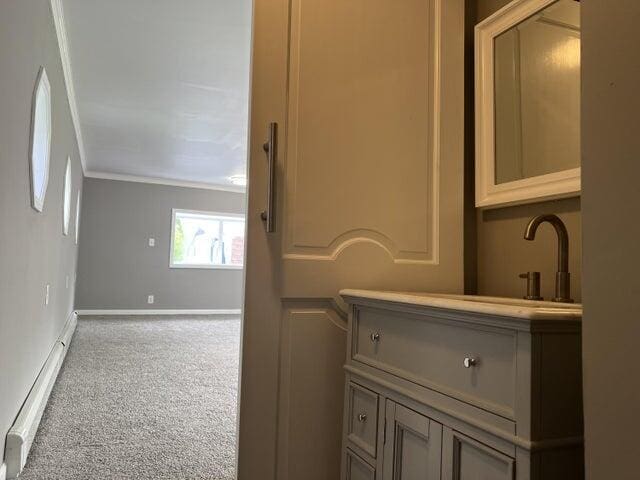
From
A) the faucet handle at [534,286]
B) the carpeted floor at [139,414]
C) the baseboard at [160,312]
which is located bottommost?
the carpeted floor at [139,414]

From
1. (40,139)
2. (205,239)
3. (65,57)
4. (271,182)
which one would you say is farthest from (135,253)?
(271,182)

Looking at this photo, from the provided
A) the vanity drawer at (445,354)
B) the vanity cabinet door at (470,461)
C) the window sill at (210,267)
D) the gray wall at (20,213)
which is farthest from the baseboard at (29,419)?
the window sill at (210,267)

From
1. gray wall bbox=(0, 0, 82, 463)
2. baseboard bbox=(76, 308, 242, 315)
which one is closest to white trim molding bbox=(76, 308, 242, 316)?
baseboard bbox=(76, 308, 242, 315)

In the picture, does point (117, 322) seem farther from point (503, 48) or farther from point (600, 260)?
point (600, 260)

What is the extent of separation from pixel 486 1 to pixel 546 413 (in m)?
1.50

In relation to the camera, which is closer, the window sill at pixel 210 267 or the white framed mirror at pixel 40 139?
the white framed mirror at pixel 40 139

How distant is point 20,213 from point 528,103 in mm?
1894

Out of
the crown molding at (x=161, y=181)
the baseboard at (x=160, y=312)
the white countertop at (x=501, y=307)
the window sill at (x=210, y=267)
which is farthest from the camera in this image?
the window sill at (x=210, y=267)

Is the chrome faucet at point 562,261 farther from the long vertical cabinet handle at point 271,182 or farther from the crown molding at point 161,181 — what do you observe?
the crown molding at point 161,181

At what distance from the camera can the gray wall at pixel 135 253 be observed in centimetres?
685

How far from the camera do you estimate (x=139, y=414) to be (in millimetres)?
2568

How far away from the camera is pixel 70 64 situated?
3.10m

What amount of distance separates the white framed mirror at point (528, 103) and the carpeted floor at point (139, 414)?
60.6 inches

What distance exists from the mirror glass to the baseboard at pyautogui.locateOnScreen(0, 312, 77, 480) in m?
2.02
